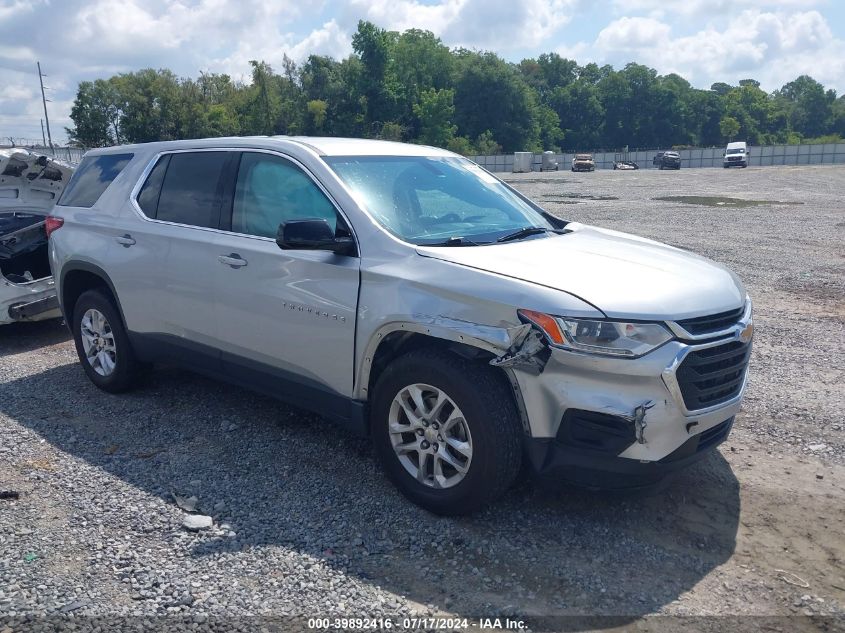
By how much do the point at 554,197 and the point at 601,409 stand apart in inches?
928

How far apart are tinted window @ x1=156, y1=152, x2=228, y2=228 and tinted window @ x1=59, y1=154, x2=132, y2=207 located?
0.70 metres

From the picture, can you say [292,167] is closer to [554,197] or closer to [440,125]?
[554,197]

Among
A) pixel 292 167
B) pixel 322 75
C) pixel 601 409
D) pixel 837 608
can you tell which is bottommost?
pixel 837 608

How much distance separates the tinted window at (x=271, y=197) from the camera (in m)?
4.43

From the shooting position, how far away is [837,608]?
3.15m

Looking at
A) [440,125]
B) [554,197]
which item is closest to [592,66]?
[440,125]

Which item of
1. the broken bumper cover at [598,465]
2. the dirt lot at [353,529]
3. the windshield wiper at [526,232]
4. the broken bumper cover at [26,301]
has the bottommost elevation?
the dirt lot at [353,529]

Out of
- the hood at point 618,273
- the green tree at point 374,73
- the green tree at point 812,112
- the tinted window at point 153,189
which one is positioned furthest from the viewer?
the green tree at point 812,112

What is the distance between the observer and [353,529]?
12.5 feet

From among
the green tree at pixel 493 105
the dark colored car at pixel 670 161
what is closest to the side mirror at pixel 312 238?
the dark colored car at pixel 670 161

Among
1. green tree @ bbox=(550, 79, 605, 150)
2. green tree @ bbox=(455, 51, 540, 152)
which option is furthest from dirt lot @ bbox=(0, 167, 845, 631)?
green tree @ bbox=(550, 79, 605, 150)

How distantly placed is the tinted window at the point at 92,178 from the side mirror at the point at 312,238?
99.2 inches

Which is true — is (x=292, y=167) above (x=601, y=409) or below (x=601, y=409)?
above

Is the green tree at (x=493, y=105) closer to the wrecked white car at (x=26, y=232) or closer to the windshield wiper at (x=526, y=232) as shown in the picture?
the wrecked white car at (x=26, y=232)
